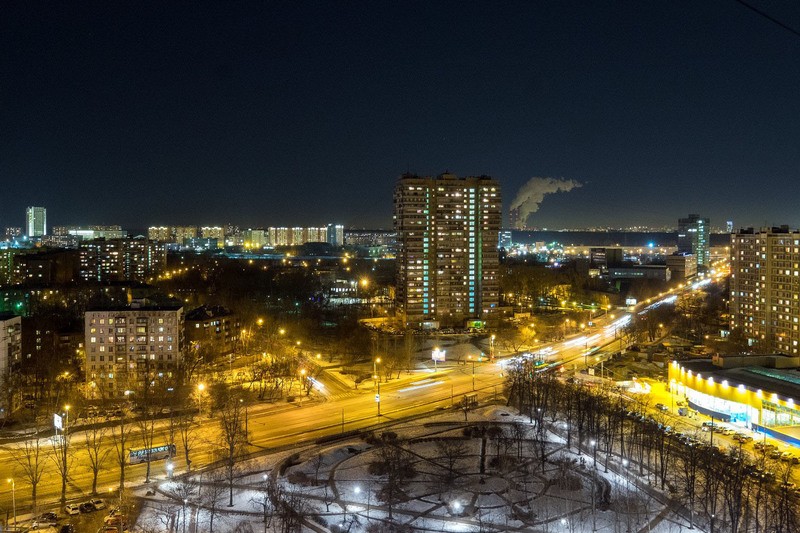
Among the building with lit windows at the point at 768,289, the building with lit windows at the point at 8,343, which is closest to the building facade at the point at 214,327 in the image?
the building with lit windows at the point at 8,343

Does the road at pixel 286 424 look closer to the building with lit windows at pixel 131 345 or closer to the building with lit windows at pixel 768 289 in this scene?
the building with lit windows at pixel 131 345

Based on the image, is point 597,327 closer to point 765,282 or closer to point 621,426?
point 765,282

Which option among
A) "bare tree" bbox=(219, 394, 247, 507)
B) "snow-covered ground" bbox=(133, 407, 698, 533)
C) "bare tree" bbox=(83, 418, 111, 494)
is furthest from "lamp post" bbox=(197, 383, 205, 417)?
"snow-covered ground" bbox=(133, 407, 698, 533)

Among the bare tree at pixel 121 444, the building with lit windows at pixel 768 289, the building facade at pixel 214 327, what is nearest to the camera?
the bare tree at pixel 121 444

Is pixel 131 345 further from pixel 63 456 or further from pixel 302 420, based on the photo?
pixel 63 456

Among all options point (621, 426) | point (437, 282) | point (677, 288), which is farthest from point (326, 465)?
point (677, 288)

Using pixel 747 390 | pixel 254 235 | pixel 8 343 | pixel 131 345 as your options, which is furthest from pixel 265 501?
pixel 254 235
